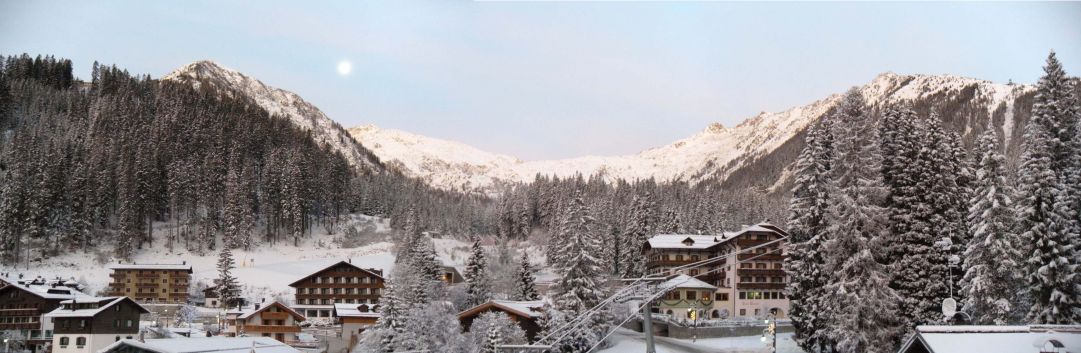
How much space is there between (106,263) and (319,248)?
3378cm

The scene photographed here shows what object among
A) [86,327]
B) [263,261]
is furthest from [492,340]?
[263,261]

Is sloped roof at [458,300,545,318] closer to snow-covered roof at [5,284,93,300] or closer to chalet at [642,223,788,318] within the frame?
chalet at [642,223,788,318]

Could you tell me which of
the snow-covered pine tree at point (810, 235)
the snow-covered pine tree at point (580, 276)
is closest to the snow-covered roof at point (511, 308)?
the snow-covered pine tree at point (580, 276)

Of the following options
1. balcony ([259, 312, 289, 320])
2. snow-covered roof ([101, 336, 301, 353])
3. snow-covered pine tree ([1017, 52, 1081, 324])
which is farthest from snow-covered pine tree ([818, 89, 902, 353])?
balcony ([259, 312, 289, 320])

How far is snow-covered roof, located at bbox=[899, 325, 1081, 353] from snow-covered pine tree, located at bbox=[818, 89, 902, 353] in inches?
478

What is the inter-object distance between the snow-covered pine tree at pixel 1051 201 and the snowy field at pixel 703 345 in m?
20.7

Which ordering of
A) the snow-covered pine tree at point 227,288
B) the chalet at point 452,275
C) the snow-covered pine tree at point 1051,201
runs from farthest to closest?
the chalet at point 452,275 < the snow-covered pine tree at point 227,288 < the snow-covered pine tree at point 1051,201

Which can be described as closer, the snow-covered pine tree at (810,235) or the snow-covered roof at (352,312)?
the snow-covered pine tree at (810,235)

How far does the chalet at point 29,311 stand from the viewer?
85.2m

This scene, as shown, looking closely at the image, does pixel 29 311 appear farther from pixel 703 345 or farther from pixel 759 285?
pixel 759 285

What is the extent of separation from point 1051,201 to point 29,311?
87630 mm

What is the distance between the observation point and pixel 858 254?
4147cm

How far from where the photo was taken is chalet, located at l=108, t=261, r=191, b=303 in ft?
353

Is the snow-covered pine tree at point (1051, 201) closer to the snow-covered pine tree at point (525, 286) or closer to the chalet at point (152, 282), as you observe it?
the snow-covered pine tree at point (525, 286)
